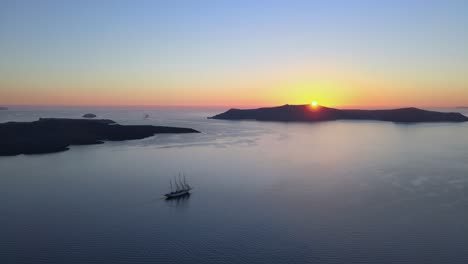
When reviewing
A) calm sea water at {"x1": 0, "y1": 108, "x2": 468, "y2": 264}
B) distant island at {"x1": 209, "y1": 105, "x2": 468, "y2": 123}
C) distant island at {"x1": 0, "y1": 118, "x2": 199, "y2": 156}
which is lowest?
calm sea water at {"x1": 0, "y1": 108, "x2": 468, "y2": 264}

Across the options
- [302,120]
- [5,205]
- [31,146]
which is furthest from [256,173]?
[302,120]

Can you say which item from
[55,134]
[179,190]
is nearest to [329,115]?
[55,134]

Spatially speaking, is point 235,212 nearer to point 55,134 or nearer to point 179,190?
point 179,190

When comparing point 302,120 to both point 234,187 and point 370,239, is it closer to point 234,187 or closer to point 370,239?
point 234,187

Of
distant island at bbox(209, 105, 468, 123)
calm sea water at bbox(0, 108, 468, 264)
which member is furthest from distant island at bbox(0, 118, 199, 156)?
distant island at bbox(209, 105, 468, 123)

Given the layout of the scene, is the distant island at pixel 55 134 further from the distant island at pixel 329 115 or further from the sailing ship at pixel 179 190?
the distant island at pixel 329 115

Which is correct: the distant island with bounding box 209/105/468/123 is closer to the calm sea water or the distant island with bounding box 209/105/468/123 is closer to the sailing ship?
the calm sea water

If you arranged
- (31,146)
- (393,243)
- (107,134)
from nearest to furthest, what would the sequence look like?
(393,243) → (31,146) → (107,134)
